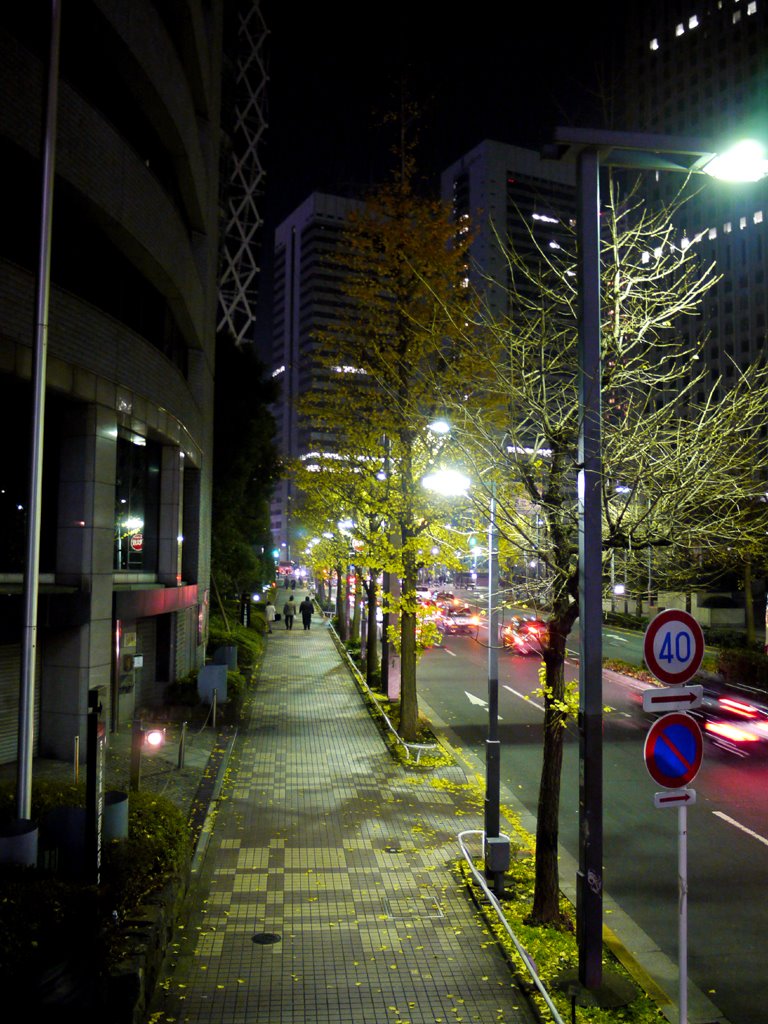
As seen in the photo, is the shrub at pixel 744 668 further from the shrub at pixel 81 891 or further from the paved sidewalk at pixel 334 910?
the shrub at pixel 81 891

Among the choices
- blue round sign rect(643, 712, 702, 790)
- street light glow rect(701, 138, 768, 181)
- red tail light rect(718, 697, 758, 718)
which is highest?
street light glow rect(701, 138, 768, 181)

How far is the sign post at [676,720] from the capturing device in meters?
5.67

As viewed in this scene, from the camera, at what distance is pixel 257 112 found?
9844 centimetres

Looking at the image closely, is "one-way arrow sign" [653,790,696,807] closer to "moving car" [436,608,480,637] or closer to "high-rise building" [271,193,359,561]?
"moving car" [436,608,480,637]

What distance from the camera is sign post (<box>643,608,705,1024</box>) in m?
5.67

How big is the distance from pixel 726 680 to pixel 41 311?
2369cm

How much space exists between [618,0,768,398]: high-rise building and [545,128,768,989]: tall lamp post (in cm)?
10775

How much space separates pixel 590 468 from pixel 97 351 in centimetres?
1061

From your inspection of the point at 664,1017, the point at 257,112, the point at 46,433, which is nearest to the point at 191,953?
the point at 664,1017

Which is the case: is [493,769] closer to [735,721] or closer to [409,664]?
[409,664]

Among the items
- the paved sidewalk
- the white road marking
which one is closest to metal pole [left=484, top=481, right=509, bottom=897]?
the paved sidewalk

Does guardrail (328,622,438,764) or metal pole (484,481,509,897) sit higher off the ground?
metal pole (484,481,509,897)

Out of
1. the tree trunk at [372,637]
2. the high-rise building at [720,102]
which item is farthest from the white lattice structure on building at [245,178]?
the tree trunk at [372,637]

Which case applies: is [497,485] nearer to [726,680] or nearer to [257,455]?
[726,680]
